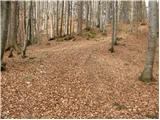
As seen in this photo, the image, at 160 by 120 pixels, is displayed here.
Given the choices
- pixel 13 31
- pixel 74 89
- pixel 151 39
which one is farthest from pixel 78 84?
pixel 13 31

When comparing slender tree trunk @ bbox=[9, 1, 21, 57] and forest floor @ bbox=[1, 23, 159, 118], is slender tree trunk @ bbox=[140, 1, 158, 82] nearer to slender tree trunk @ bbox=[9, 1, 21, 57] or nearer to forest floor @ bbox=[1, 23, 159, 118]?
forest floor @ bbox=[1, 23, 159, 118]

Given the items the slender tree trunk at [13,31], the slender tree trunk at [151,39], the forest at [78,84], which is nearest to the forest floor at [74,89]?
the forest at [78,84]

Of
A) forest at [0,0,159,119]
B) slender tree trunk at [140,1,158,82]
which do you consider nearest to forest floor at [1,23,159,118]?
forest at [0,0,159,119]

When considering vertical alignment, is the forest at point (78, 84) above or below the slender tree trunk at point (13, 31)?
below

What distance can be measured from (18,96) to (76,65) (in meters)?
5.45

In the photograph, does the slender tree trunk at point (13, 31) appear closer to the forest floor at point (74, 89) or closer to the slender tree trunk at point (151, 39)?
the forest floor at point (74, 89)

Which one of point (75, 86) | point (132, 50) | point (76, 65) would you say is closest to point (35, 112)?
point (75, 86)

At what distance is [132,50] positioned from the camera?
2373 centimetres

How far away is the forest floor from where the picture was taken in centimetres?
1070

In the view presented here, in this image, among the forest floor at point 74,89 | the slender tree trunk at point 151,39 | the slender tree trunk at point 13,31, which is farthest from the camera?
the slender tree trunk at point 13,31

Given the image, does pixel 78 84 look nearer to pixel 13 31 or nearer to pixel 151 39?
pixel 151 39

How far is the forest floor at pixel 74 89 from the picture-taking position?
10695mm

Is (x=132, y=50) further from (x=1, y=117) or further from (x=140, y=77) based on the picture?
(x=1, y=117)

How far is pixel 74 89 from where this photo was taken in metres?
12.6
